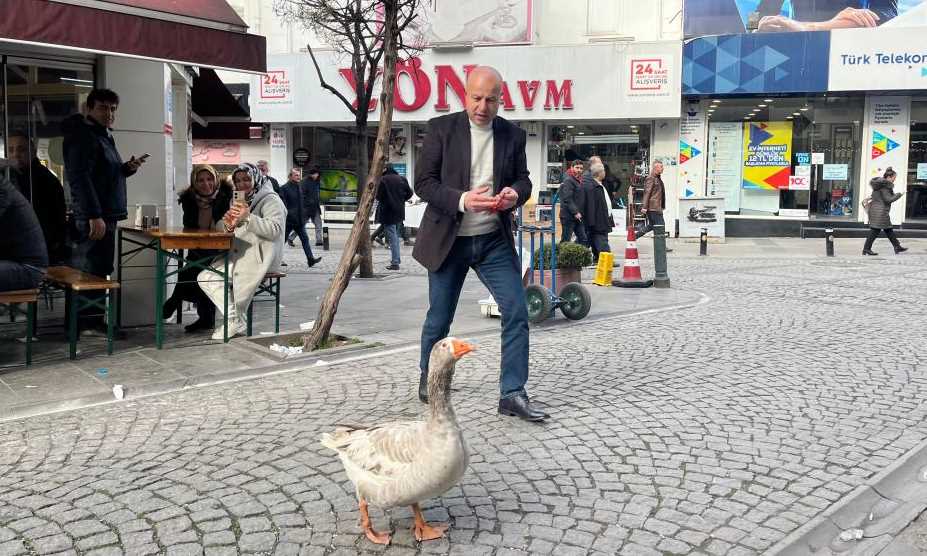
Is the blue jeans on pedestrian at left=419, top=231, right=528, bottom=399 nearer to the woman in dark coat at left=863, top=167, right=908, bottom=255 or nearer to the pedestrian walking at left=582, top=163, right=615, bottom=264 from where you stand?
the pedestrian walking at left=582, top=163, right=615, bottom=264

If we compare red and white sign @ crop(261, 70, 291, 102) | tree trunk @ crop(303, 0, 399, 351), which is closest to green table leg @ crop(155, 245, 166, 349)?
tree trunk @ crop(303, 0, 399, 351)

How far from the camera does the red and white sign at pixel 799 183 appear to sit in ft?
75.8

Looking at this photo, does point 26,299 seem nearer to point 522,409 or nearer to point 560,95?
point 522,409

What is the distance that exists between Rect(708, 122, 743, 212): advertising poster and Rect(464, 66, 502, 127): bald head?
19.8m

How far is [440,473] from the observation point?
3205 millimetres

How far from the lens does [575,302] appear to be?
9055mm

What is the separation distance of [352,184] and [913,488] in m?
23.2

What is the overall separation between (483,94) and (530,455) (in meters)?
2.08

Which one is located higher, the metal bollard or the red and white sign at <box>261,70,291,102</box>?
the red and white sign at <box>261,70,291,102</box>

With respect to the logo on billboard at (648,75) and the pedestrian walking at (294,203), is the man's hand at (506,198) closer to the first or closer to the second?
the pedestrian walking at (294,203)

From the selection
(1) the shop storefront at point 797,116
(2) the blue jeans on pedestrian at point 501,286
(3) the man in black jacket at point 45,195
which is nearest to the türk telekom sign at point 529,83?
(1) the shop storefront at point 797,116

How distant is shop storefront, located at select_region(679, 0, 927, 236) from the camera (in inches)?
837

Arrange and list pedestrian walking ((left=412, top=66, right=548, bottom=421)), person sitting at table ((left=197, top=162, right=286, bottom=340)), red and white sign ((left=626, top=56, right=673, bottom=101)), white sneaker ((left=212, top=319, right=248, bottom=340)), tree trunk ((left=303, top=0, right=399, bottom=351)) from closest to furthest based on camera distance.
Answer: pedestrian walking ((left=412, top=66, right=548, bottom=421)) → tree trunk ((left=303, top=0, right=399, bottom=351)) → person sitting at table ((left=197, top=162, right=286, bottom=340)) → white sneaker ((left=212, top=319, right=248, bottom=340)) → red and white sign ((left=626, top=56, right=673, bottom=101))

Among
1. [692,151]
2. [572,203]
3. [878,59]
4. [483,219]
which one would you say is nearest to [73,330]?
[483,219]
